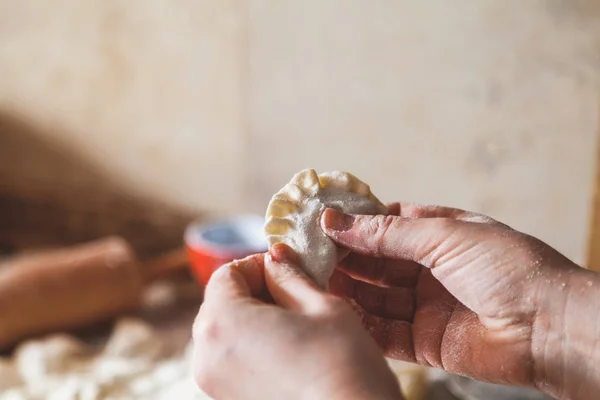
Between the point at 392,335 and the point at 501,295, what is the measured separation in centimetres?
17

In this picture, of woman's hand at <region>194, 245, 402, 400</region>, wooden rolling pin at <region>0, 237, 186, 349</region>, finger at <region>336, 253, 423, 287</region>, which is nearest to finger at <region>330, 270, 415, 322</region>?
finger at <region>336, 253, 423, 287</region>

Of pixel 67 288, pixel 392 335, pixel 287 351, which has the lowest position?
pixel 67 288

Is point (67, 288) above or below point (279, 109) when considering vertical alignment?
below

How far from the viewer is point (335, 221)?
2.21ft

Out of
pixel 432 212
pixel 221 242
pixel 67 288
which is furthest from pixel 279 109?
pixel 432 212

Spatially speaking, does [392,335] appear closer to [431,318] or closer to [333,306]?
[431,318]

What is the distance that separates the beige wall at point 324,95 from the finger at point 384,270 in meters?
0.47

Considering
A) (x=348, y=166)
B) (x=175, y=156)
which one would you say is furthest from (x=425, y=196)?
(x=175, y=156)

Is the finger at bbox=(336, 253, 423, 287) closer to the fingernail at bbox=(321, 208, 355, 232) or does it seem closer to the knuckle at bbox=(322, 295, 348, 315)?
the fingernail at bbox=(321, 208, 355, 232)

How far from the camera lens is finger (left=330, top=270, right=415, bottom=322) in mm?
797

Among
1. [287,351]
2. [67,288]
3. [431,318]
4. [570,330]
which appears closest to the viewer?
[287,351]

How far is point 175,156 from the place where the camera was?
1.53m

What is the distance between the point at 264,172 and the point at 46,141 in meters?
0.61

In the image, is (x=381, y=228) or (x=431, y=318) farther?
(x=431, y=318)
